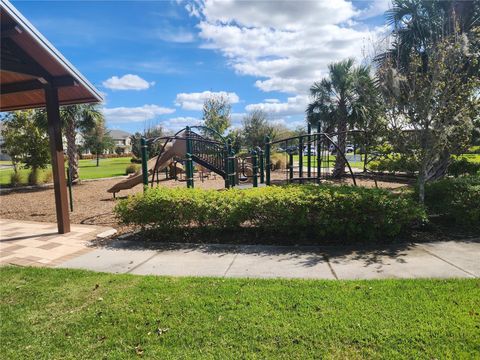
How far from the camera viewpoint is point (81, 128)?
18.0m

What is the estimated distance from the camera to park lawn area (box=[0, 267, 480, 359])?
109 inches

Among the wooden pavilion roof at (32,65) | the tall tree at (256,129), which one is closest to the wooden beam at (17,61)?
the wooden pavilion roof at (32,65)

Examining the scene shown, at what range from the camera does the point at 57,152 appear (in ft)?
22.2

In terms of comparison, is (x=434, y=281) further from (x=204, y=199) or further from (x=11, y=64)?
(x=11, y=64)

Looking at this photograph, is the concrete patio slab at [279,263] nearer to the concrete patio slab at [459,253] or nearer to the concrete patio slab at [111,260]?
the concrete patio slab at [111,260]

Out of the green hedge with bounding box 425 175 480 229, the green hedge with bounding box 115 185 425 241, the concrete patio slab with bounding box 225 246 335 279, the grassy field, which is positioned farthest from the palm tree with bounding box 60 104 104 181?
the green hedge with bounding box 425 175 480 229

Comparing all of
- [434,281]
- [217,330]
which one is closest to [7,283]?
[217,330]

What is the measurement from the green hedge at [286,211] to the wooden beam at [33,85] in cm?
268

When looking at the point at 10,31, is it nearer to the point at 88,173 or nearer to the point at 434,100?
the point at 434,100

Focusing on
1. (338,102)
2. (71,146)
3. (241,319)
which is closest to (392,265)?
(241,319)

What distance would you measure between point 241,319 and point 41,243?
16.2 ft

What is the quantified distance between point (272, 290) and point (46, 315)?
2440mm

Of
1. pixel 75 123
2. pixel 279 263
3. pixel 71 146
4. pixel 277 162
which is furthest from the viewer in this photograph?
pixel 277 162

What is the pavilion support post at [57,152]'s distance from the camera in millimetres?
6660
